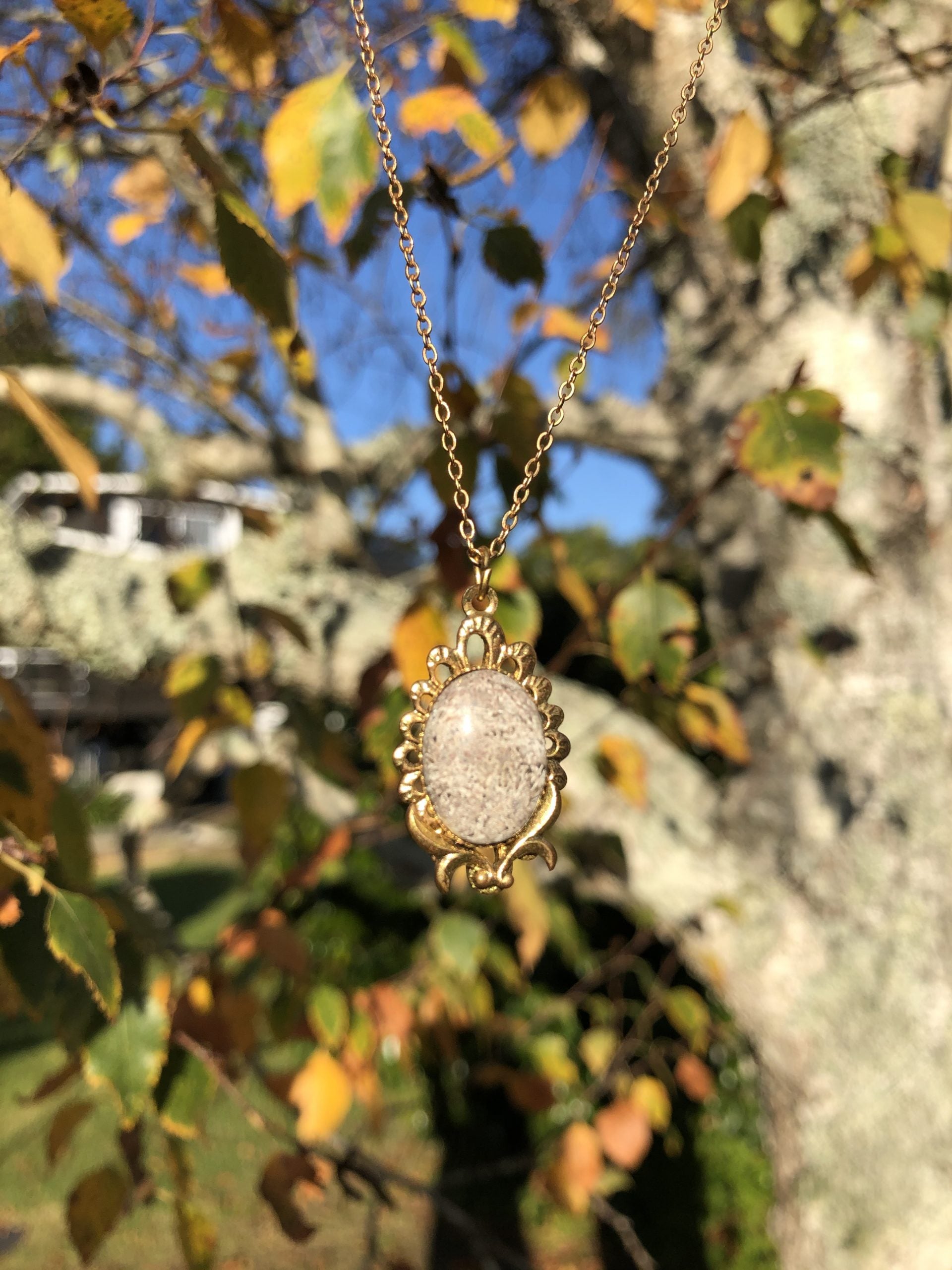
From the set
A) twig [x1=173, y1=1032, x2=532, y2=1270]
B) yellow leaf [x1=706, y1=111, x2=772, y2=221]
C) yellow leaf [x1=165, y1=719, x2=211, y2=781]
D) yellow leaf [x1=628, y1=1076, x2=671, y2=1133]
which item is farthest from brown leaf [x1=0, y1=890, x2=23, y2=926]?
yellow leaf [x1=628, y1=1076, x2=671, y2=1133]

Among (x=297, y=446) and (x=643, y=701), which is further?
(x=297, y=446)

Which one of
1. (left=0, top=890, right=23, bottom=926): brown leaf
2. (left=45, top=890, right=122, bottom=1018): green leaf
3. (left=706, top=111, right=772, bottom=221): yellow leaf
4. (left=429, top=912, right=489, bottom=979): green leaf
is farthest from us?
(left=429, top=912, right=489, bottom=979): green leaf

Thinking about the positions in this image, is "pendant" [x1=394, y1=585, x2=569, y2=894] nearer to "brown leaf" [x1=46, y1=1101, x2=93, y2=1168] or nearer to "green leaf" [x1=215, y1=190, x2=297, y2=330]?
"green leaf" [x1=215, y1=190, x2=297, y2=330]

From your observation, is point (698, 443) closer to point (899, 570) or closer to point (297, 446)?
point (899, 570)

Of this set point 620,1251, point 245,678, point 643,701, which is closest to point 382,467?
point 245,678

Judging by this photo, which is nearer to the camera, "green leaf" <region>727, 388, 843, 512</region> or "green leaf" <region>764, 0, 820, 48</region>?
→ "green leaf" <region>727, 388, 843, 512</region>

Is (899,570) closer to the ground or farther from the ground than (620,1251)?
farther from the ground

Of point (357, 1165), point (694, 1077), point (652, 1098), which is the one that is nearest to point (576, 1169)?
point (652, 1098)
